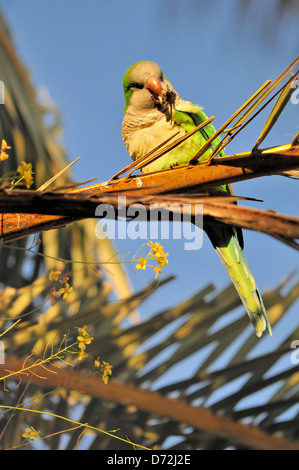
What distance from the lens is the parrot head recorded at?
1687 mm

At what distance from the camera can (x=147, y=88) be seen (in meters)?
1.76

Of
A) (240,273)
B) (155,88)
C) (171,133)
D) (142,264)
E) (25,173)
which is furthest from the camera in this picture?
(155,88)

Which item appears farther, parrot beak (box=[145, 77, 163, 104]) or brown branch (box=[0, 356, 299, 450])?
parrot beak (box=[145, 77, 163, 104])

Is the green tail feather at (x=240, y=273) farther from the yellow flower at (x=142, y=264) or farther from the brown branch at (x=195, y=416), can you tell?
the yellow flower at (x=142, y=264)

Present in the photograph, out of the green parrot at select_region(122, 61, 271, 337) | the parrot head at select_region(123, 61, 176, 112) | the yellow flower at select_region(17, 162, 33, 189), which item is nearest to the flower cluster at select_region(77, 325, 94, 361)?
the yellow flower at select_region(17, 162, 33, 189)

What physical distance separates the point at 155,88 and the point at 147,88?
6 cm

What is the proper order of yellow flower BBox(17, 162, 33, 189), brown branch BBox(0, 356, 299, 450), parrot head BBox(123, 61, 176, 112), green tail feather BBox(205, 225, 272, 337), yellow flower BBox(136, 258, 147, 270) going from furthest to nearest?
1. parrot head BBox(123, 61, 176, 112)
2. brown branch BBox(0, 356, 299, 450)
3. green tail feather BBox(205, 225, 272, 337)
4. yellow flower BBox(136, 258, 147, 270)
5. yellow flower BBox(17, 162, 33, 189)

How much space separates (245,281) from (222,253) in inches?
5.2

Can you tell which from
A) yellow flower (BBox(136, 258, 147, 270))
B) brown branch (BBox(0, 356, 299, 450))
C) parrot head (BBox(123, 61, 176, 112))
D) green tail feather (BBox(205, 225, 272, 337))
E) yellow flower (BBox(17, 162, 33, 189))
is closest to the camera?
yellow flower (BBox(17, 162, 33, 189))

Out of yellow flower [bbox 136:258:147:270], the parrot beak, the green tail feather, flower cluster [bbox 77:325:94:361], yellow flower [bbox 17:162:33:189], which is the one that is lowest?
flower cluster [bbox 77:325:94:361]

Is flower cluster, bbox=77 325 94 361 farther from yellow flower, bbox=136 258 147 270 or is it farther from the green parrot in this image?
the green parrot

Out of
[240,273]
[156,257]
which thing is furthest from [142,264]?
[240,273]

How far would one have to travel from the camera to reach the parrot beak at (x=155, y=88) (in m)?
1.70

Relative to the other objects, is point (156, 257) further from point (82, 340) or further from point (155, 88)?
point (155, 88)
